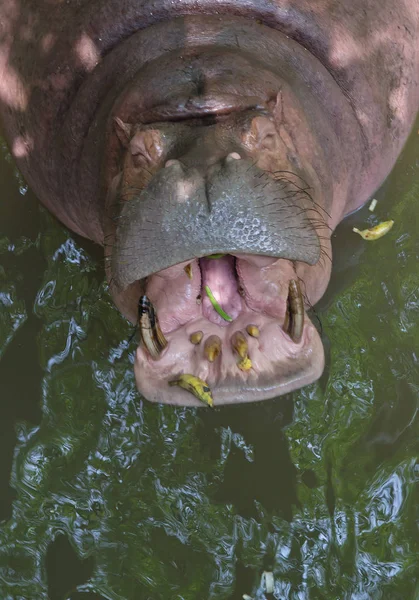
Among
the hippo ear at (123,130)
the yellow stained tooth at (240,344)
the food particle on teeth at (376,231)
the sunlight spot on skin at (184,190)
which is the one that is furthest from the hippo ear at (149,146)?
the food particle on teeth at (376,231)

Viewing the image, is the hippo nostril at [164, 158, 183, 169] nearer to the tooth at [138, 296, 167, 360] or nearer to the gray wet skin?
the gray wet skin

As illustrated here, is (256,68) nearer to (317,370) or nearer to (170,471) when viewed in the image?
(317,370)

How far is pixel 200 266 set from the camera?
404 cm

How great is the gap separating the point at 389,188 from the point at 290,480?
7.18ft

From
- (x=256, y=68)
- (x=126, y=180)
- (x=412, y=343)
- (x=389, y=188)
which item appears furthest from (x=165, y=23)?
(x=412, y=343)

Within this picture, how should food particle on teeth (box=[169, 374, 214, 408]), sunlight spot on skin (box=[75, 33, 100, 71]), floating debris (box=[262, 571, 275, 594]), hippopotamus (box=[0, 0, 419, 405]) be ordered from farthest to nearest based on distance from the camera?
floating debris (box=[262, 571, 275, 594])
sunlight spot on skin (box=[75, 33, 100, 71])
food particle on teeth (box=[169, 374, 214, 408])
hippopotamus (box=[0, 0, 419, 405])

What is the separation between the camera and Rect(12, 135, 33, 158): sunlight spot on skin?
17.4 ft

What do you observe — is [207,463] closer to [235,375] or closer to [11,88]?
[235,375]

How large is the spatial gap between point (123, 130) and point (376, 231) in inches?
94.7

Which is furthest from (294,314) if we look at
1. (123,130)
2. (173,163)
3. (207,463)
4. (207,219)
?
(207,463)

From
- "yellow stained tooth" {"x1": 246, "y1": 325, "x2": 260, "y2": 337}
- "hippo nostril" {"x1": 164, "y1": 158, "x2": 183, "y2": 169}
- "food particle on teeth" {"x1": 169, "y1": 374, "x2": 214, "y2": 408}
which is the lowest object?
"food particle on teeth" {"x1": 169, "y1": 374, "x2": 214, "y2": 408}

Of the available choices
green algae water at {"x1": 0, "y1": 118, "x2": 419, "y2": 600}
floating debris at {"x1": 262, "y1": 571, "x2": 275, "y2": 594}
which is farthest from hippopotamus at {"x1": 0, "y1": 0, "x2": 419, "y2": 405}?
floating debris at {"x1": 262, "y1": 571, "x2": 275, "y2": 594}

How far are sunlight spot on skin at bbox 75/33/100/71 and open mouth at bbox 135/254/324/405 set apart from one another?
4.95 ft

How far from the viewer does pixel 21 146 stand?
17.9ft
